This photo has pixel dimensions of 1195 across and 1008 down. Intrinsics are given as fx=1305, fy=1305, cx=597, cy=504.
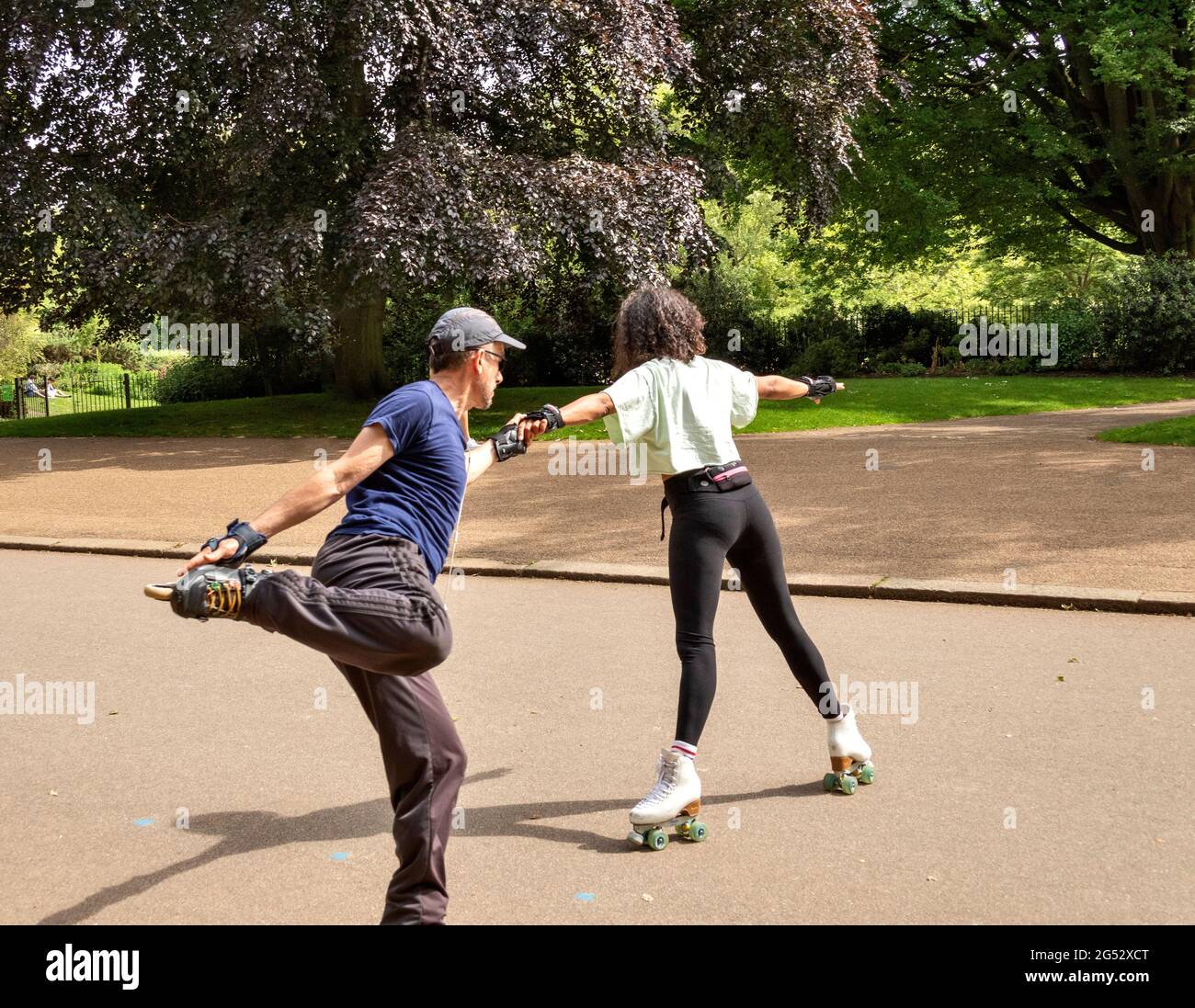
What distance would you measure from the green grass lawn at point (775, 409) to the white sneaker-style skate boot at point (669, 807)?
14.6 m

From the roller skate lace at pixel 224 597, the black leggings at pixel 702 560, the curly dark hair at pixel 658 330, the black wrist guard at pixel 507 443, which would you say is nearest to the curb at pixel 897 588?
the black leggings at pixel 702 560

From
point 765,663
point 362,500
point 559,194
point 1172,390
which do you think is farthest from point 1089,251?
point 362,500

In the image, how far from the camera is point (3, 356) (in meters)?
40.9

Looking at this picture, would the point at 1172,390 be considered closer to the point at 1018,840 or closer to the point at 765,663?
the point at 765,663

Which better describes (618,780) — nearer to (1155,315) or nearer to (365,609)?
(365,609)

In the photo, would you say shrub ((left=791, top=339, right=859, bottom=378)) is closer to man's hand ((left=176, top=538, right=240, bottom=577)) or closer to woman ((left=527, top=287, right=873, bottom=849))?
woman ((left=527, top=287, right=873, bottom=849))

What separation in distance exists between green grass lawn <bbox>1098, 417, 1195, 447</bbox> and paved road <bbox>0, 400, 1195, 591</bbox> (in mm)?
400

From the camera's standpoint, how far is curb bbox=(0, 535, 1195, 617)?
25.7ft

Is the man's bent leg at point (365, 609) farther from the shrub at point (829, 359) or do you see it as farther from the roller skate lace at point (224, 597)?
the shrub at point (829, 359)

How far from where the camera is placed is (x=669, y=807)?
4.34m

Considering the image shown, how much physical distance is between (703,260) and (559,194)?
350 centimetres

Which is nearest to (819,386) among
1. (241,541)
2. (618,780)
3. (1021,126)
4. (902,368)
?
(618,780)

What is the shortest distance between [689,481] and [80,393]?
44.7 metres

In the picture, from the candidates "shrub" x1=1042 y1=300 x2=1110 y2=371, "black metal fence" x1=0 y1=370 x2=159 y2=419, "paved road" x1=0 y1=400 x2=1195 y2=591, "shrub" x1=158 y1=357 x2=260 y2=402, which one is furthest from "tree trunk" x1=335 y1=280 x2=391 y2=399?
"shrub" x1=1042 y1=300 x2=1110 y2=371
